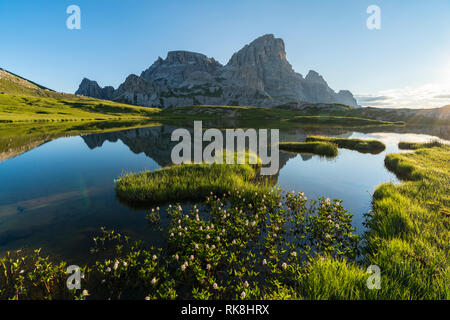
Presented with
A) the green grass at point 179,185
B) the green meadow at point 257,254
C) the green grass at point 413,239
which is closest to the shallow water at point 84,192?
the green meadow at point 257,254

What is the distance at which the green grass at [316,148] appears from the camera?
33.1m

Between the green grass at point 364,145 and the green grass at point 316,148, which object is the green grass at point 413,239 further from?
the green grass at point 364,145

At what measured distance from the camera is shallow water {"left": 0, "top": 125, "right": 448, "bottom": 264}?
9453 millimetres

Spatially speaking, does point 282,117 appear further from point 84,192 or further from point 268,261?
point 268,261

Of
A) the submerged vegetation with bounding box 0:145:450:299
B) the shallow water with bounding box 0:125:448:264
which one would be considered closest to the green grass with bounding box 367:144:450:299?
the submerged vegetation with bounding box 0:145:450:299

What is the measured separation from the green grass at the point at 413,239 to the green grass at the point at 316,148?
1811cm

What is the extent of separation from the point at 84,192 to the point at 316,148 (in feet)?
117

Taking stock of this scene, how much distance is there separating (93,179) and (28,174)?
321 inches

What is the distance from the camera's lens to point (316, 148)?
35.0 metres

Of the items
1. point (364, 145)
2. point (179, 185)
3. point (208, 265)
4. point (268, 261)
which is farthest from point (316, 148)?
point (208, 265)

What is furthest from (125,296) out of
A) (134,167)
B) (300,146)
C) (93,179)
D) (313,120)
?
(313,120)
